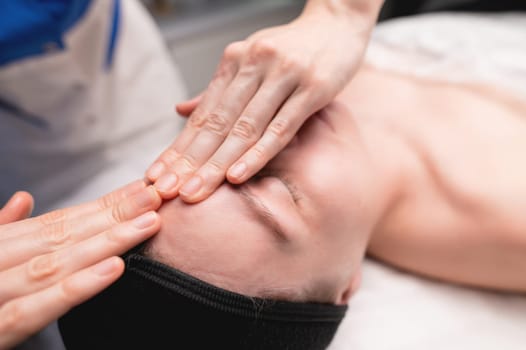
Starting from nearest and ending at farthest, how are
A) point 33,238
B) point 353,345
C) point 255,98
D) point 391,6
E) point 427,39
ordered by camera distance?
point 33,238, point 255,98, point 353,345, point 427,39, point 391,6

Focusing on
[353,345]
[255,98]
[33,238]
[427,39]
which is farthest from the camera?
[427,39]

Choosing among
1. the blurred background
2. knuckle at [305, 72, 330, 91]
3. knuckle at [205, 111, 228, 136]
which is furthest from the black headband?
the blurred background

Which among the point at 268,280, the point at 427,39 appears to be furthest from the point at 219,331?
the point at 427,39

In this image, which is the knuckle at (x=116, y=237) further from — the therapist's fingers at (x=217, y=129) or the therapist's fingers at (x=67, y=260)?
the therapist's fingers at (x=217, y=129)

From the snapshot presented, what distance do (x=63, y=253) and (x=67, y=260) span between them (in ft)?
0.05

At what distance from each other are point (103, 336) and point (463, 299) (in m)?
0.71

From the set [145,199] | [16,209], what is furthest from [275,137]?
[16,209]

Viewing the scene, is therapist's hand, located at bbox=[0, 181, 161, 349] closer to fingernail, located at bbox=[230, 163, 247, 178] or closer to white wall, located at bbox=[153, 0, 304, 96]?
fingernail, located at bbox=[230, 163, 247, 178]

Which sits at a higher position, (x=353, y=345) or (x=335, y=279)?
(x=335, y=279)

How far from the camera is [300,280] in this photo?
78cm

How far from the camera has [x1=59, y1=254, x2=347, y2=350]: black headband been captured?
694 millimetres

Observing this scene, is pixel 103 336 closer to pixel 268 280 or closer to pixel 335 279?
pixel 268 280

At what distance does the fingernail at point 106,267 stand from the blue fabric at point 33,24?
0.75m

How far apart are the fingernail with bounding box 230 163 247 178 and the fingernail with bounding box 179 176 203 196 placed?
52mm
